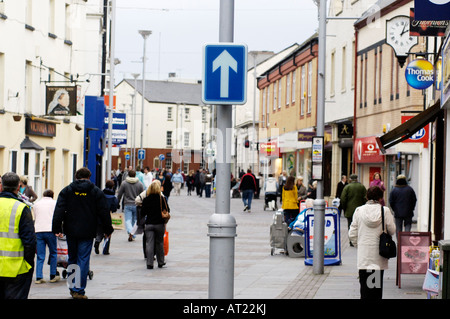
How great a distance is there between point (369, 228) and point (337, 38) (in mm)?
33072

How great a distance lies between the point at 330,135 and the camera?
4438cm

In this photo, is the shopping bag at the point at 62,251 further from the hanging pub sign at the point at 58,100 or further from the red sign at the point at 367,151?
the red sign at the point at 367,151

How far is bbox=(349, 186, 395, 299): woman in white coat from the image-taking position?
37.9 feet

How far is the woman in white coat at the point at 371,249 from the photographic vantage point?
37.9 feet

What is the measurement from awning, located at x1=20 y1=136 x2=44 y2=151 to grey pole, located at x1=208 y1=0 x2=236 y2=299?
21.2m

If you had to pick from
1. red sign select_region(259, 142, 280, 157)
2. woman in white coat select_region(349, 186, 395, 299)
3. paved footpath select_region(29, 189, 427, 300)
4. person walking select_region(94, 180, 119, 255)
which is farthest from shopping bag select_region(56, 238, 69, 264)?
red sign select_region(259, 142, 280, 157)

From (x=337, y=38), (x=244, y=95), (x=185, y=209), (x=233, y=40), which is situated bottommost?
(x=185, y=209)

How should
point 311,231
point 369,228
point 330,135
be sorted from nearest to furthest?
point 369,228 < point 311,231 < point 330,135

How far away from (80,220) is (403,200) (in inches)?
391

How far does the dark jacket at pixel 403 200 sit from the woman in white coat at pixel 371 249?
29.3ft

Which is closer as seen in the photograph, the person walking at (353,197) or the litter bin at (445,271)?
the litter bin at (445,271)

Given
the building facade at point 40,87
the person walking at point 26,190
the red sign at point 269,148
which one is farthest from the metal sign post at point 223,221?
the red sign at point 269,148
